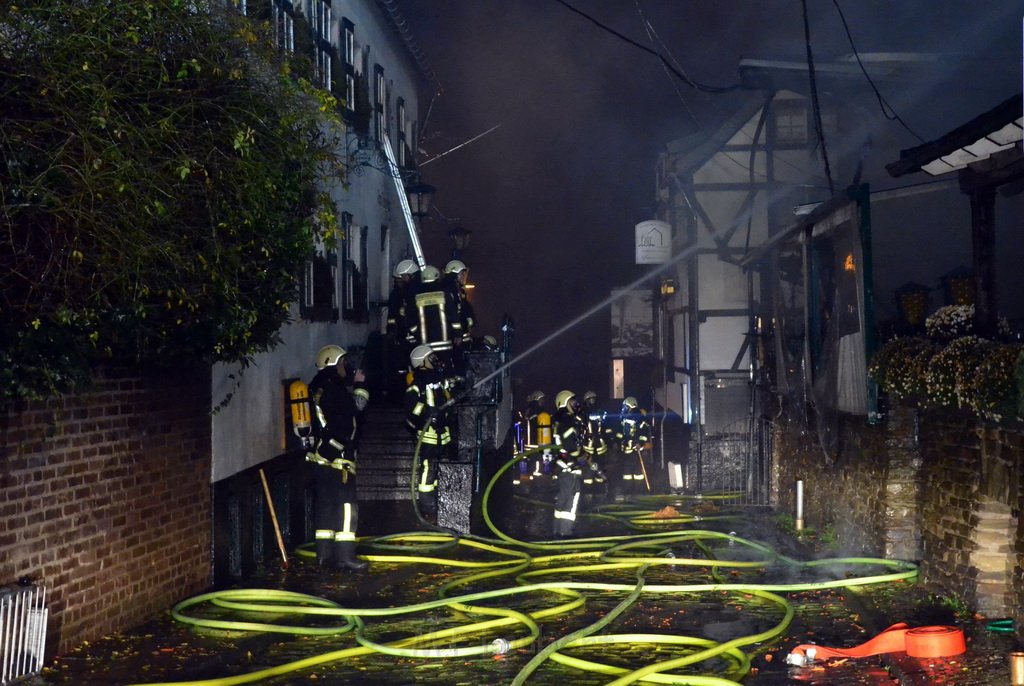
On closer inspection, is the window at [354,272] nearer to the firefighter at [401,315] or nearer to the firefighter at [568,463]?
the firefighter at [401,315]

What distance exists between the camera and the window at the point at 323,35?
15.1m

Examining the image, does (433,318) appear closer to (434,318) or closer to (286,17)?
(434,318)

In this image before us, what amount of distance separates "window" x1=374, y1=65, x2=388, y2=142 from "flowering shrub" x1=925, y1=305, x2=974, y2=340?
38.9 feet

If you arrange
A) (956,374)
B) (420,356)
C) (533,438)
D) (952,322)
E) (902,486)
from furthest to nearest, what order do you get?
1. (533,438)
2. (420,356)
3. (952,322)
4. (902,486)
5. (956,374)

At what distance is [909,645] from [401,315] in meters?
9.64

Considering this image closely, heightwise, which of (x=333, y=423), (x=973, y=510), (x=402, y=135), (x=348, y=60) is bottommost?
(x=973, y=510)

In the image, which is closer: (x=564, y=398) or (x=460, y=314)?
(x=564, y=398)

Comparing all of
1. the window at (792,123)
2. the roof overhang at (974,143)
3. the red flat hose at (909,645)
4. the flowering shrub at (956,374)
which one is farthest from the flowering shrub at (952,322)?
the window at (792,123)

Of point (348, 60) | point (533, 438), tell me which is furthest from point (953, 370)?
point (533, 438)

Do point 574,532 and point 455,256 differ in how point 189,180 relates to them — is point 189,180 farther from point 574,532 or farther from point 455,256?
point 455,256

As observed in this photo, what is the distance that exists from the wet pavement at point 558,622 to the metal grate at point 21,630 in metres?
0.14

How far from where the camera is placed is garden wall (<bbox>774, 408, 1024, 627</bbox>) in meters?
7.71

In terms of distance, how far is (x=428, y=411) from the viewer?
13.2 m

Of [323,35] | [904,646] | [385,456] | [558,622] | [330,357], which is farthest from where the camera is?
[323,35]
